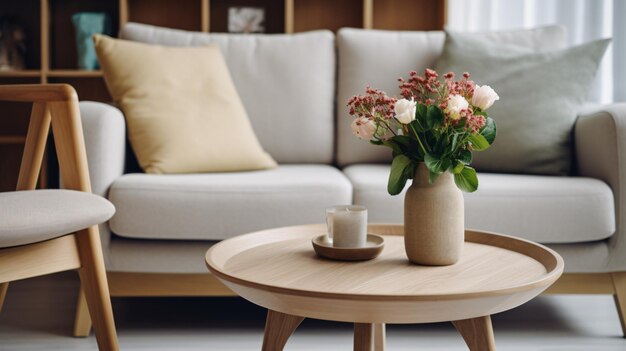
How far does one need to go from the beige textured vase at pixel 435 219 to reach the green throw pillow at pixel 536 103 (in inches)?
43.7

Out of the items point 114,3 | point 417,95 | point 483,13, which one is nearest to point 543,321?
point 417,95

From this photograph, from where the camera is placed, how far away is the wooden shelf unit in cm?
359

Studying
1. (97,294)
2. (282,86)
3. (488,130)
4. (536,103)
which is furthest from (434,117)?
(282,86)

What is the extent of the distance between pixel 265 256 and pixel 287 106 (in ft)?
4.35

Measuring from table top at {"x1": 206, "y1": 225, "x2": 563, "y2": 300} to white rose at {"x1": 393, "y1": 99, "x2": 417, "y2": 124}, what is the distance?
0.27 m

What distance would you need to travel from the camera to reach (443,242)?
1271 millimetres

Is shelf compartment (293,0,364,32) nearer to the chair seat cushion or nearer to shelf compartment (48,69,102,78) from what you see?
shelf compartment (48,69,102,78)

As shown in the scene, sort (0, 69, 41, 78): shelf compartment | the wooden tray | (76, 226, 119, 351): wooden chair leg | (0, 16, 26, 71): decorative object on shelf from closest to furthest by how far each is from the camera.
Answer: the wooden tray, (76, 226, 119, 351): wooden chair leg, (0, 69, 41, 78): shelf compartment, (0, 16, 26, 71): decorative object on shelf

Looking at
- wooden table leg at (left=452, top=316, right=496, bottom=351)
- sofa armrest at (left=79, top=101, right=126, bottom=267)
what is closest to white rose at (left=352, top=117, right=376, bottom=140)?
wooden table leg at (left=452, top=316, right=496, bottom=351)

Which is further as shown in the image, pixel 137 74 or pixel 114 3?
pixel 114 3

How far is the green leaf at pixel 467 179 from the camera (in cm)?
127

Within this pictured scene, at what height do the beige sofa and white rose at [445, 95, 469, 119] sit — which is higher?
white rose at [445, 95, 469, 119]

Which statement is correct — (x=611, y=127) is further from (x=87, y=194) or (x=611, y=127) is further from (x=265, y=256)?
(x=87, y=194)

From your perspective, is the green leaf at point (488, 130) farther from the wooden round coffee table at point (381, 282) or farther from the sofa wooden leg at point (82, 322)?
the sofa wooden leg at point (82, 322)
